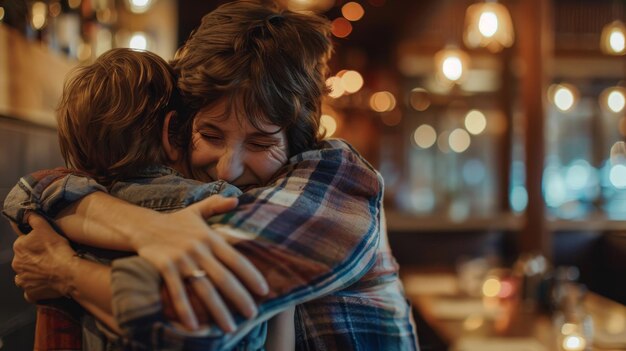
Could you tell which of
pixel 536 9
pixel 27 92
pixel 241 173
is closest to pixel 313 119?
pixel 241 173

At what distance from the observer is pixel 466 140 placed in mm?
14508

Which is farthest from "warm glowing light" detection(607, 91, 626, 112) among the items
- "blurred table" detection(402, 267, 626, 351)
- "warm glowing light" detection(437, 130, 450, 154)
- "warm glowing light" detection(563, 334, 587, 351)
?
"warm glowing light" detection(437, 130, 450, 154)

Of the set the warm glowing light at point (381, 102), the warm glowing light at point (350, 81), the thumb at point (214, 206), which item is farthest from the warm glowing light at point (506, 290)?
the warm glowing light at point (381, 102)

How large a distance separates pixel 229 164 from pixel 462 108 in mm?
12679

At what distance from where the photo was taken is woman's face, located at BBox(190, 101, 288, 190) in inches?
41.9

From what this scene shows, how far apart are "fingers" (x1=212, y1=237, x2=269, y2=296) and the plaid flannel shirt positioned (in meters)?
0.02

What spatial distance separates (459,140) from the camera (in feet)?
48.7

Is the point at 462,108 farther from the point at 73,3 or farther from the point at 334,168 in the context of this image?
the point at 334,168

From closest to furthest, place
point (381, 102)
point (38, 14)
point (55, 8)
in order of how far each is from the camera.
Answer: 1. point (38, 14)
2. point (55, 8)
3. point (381, 102)

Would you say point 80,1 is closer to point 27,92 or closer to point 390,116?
point 27,92

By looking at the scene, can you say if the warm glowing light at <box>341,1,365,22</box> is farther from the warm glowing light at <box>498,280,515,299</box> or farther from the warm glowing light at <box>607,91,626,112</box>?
the warm glowing light at <box>498,280,515,299</box>

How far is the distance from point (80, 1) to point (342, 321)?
10.8 ft

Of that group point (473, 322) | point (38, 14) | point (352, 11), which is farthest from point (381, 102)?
point (38, 14)

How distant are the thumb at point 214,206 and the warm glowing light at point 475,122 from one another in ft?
42.8
